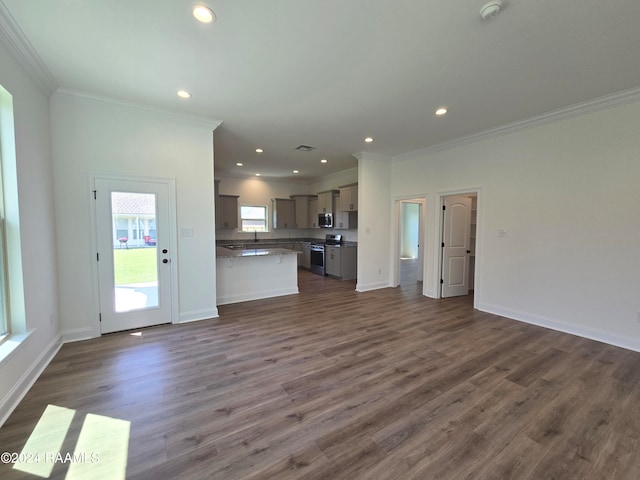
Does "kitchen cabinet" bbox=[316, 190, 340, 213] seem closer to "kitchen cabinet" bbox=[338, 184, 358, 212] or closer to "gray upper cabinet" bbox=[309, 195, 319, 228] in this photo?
"gray upper cabinet" bbox=[309, 195, 319, 228]

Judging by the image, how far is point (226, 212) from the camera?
26.5 feet

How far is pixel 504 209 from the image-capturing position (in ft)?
14.0

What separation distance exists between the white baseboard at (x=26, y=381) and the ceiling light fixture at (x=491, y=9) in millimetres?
4545

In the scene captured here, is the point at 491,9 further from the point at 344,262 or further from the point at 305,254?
the point at 305,254

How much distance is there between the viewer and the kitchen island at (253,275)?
4887 millimetres

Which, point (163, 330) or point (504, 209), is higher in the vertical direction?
point (504, 209)

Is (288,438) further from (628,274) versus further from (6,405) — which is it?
(628,274)

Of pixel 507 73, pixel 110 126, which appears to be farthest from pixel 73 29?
pixel 507 73

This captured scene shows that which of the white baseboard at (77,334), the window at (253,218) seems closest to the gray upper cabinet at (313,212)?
the window at (253,218)

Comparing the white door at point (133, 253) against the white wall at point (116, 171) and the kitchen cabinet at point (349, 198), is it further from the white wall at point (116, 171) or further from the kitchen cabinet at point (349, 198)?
the kitchen cabinet at point (349, 198)

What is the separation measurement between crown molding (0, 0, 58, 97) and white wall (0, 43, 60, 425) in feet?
0.21

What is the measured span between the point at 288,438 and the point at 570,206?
440 centimetres

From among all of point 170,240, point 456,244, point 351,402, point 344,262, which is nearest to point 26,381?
point 170,240

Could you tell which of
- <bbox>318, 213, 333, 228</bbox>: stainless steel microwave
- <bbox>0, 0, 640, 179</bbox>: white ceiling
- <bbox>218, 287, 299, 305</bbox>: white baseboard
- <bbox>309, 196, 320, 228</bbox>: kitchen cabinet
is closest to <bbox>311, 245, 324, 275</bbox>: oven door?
<bbox>318, 213, 333, 228</bbox>: stainless steel microwave
